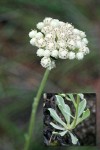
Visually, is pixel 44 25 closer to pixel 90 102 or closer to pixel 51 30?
pixel 51 30

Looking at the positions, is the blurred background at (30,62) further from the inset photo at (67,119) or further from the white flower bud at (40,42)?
the white flower bud at (40,42)

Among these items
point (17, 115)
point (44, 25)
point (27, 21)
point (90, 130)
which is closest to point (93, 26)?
point (27, 21)

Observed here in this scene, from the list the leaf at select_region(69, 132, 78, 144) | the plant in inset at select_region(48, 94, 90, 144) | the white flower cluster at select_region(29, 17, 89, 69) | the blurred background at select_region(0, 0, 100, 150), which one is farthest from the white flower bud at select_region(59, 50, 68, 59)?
the blurred background at select_region(0, 0, 100, 150)

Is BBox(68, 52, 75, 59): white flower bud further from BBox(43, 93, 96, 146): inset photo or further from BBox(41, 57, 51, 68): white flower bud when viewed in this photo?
BBox(43, 93, 96, 146): inset photo

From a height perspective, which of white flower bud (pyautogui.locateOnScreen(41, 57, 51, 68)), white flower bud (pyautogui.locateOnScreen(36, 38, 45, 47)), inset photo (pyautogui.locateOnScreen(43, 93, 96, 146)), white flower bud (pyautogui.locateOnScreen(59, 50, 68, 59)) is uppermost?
white flower bud (pyautogui.locateOnScreen(36, 38, 45, 47))

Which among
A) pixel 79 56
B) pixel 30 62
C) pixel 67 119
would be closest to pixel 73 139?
pixel 67 119

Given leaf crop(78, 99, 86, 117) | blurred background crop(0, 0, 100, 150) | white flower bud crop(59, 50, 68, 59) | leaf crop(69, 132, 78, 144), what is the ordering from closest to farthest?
white flower bud crop(59, 50, 68, 59) → leaf crop(78, 99, 86, 117) → leaf crop(69, 132, 78, 144) → blurred background crop(0, 0, 100, 150)

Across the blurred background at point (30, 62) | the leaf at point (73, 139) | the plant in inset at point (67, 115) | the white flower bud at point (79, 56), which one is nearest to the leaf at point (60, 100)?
the plant in inset at point (67, 115)
